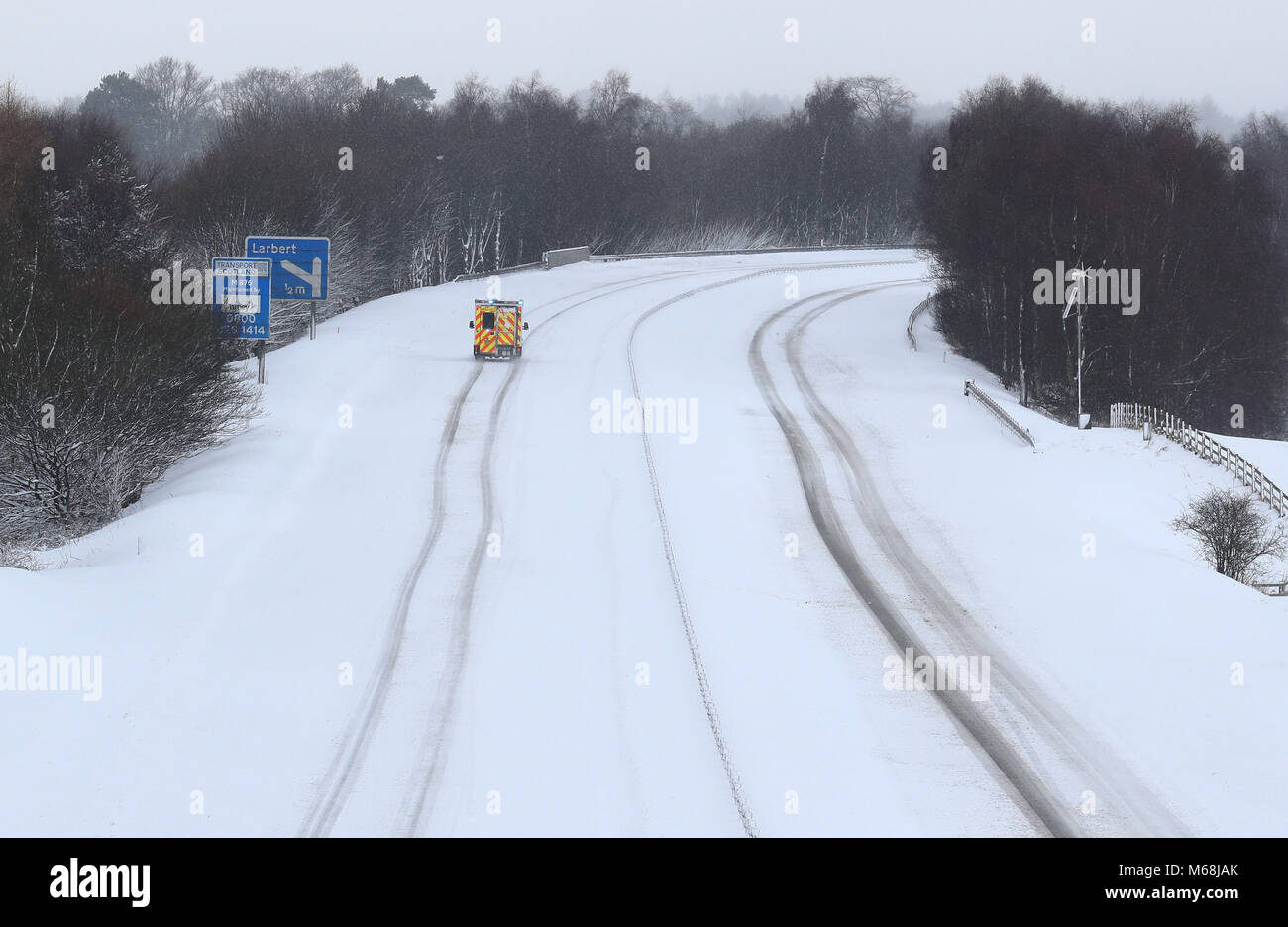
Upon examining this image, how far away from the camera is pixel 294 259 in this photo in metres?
33.2

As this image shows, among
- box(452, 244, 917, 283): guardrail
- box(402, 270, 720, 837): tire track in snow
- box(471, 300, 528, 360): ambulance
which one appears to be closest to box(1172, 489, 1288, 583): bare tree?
box(402, 270, 720, 837): tire track in snow

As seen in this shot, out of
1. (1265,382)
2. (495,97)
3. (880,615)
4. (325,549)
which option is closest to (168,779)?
(325,549)

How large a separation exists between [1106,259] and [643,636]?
30931 mm

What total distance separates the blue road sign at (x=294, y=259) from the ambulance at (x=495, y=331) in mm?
4763

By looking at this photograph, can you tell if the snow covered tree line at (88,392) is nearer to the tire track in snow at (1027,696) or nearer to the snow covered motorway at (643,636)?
the snow covered motorway at (643,636)

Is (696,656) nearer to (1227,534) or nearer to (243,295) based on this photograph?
(1227,534)

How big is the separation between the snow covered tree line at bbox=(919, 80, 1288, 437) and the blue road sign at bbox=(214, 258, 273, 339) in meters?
23.8

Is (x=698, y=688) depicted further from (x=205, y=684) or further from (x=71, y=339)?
(x=71, y=339)

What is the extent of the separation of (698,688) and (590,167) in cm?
7567

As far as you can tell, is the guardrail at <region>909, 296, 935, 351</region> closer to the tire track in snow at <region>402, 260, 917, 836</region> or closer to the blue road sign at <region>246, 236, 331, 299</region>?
the tire track in snow at <region>402, 260, 917, 836</region>

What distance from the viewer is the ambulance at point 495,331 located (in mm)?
36188

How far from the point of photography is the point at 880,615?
17.8m

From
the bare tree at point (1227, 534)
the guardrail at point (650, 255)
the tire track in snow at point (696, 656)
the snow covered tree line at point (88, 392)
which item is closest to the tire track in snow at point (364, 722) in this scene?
the tire track in snow at point (696, 656)

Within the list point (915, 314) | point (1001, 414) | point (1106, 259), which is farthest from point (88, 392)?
point (915, 314)
